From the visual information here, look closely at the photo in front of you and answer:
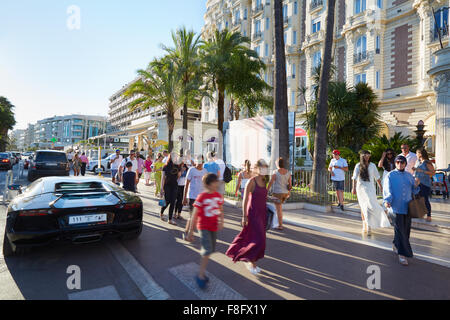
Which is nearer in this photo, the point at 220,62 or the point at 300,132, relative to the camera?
the point at 220,62

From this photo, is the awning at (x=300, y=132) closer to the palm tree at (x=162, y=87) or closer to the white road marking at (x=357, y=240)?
the palm tree at (x=162, y=87)

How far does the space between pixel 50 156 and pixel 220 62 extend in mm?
10490

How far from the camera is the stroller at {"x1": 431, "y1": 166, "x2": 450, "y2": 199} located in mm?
10273

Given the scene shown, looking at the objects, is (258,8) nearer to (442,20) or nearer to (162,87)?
(442,20)

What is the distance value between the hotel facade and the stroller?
28.1 ft

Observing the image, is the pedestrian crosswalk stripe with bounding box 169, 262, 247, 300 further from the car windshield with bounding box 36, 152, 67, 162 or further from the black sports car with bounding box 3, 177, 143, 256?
the car windshield with bounding box 36, 152, 67, 162

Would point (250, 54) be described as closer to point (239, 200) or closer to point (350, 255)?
point (239, 200)

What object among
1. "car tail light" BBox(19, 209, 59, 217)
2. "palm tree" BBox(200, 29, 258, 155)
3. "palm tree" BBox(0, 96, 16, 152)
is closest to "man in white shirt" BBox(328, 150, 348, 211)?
"car tail light" BBox(19, 209, 59, 217)

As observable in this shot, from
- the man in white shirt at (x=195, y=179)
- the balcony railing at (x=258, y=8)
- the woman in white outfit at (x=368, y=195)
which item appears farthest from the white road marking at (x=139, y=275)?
the balcony railing at (x=258, y=8)

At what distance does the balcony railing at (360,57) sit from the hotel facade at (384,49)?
9 cm

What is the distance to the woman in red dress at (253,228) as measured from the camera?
3877 millimetres

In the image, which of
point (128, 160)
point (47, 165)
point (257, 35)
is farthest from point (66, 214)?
point (257, 35)

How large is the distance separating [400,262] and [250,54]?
15.8m

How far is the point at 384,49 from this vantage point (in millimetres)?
23125
